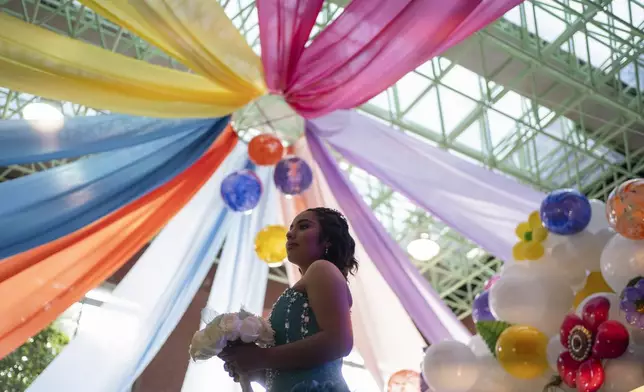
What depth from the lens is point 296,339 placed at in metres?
1.37

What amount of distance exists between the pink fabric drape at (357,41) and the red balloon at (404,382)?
1407mm

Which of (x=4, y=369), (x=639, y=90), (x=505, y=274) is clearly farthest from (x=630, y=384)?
(x=4, y=369)

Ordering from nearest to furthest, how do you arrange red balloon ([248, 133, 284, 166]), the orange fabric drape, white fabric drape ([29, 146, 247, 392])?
the orange fabric drape
white fabric drape ([29, 146, 247, 392])
red balloon ([248, 133, 284, 166])

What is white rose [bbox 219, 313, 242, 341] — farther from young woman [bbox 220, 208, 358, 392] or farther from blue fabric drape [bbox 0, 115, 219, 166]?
blue fabric drape [bbox 0, 115, 219, 166]

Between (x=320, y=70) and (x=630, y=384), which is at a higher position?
(x=320, y=70)

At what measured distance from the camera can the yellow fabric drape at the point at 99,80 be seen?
9.32ft

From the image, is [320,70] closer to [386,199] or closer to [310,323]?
[310,323]

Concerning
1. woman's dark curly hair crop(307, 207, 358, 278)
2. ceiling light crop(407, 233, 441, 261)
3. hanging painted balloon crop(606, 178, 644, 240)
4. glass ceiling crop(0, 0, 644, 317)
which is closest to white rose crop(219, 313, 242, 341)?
woman's dark curly hair crop(307, 207, 358, 278)

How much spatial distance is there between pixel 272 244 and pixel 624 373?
1795 millimetres

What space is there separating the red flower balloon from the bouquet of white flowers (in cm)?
148

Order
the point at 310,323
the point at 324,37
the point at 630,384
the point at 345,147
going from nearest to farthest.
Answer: the point at 310,323
the point at 630,384
the point at 324,37
the point at 345,147

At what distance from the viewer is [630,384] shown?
2402mm

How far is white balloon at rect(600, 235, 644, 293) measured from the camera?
252 cm

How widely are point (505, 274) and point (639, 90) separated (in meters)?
4.87
